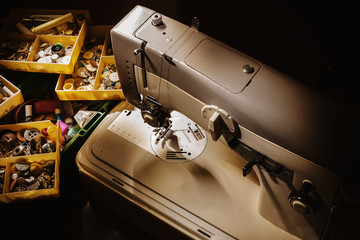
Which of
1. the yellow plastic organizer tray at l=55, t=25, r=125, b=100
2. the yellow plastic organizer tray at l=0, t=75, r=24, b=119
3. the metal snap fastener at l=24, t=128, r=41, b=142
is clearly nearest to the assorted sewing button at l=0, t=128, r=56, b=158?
the metal snap fastener at l=24, t=128, r=41, b=142

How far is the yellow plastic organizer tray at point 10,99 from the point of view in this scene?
145 cm

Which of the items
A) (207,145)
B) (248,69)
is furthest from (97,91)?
(248,69)

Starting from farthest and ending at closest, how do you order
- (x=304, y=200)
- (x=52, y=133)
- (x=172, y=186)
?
(x=52, y=133), (x=172, y=186), (x=304, y=200)

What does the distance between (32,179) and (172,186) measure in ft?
2.06

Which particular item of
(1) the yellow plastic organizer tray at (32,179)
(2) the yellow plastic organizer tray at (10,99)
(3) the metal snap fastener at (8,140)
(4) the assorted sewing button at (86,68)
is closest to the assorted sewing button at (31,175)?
(1) the yellow plastic organizer tray at (32,179)

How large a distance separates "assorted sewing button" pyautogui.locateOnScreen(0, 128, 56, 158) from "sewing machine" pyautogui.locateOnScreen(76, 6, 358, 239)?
0.79 feet

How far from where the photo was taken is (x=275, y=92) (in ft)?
3.02

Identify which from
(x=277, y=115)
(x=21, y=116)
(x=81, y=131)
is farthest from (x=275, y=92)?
(x=21, y=116)

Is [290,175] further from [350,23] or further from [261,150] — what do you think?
[350,23]

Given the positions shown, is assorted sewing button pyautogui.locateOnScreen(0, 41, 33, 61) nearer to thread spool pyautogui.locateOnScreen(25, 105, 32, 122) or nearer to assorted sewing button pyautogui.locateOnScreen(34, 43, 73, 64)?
assorted sewing button pyautogui.locateOnScreen(34, 43, 73, 64)

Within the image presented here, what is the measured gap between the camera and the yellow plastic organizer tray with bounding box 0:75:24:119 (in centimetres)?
145

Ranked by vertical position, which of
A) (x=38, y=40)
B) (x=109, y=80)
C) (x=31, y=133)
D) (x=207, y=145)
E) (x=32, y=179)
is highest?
(x=38, y=40)

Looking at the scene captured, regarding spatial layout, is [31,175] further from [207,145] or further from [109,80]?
[207,145]

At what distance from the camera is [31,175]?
1422 millimetres
